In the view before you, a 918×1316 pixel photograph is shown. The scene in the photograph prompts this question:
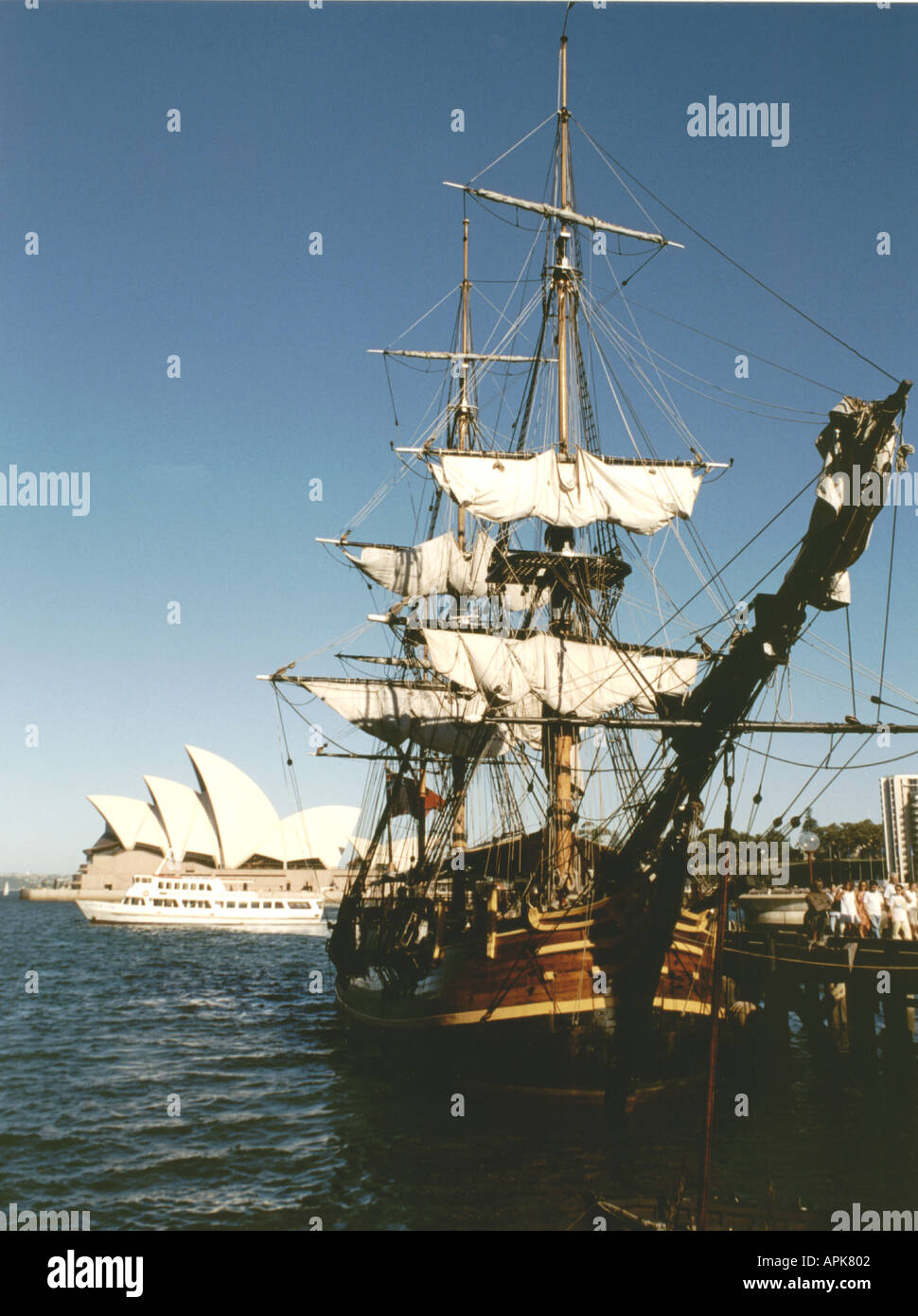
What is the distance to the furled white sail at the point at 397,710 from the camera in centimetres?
3186

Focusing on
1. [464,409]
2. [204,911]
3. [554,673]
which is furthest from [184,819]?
[554,673]

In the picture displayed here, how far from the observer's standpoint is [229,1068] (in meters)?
21.5

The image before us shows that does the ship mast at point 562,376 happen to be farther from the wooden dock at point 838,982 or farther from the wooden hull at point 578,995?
the wooden hull at point 578,995

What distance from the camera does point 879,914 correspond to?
1936 cm

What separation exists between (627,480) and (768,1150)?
58.8 ft

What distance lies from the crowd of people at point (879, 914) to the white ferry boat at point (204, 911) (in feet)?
188

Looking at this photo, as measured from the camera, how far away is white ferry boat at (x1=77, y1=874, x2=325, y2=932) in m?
72.3

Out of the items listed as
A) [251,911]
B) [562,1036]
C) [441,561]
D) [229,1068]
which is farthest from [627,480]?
[251,911]

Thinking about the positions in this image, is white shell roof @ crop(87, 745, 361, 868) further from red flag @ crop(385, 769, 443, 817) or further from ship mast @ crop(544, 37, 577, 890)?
ship mast @ crop(544, 37, 577, 890)

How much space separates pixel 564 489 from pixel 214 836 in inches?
3140

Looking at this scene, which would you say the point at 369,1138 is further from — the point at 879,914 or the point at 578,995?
the point at 879,914

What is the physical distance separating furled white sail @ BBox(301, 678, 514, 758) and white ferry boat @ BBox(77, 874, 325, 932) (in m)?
44.0
